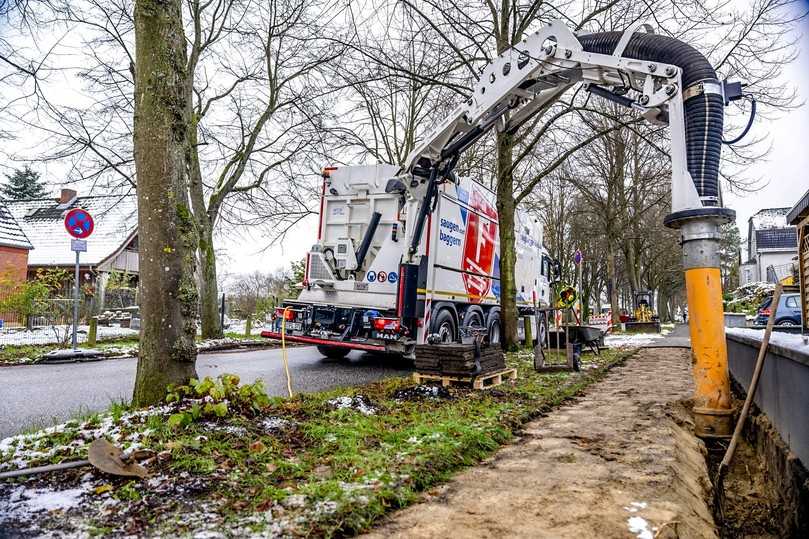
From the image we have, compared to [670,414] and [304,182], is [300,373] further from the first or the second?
[304,182]

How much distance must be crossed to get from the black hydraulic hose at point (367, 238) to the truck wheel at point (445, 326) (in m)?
1.73

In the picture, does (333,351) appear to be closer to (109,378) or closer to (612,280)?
(109,378)

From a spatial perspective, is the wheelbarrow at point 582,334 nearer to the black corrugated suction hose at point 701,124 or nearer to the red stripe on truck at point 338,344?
the red stripe on truck at point 338,344

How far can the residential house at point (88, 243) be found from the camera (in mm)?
27016

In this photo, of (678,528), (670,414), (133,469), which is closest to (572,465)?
(678,528)

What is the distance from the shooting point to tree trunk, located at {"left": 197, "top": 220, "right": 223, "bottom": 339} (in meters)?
14.3

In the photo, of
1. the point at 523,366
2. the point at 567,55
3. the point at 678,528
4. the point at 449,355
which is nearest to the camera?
the point at 678,528

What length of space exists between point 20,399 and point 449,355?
504 centimetres

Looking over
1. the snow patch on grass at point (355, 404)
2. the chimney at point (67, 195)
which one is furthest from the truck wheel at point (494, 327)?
the chimney at point (67, 195)

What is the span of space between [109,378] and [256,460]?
527 cm

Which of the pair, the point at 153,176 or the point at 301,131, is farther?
the point at 301,131

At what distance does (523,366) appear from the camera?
370 inches

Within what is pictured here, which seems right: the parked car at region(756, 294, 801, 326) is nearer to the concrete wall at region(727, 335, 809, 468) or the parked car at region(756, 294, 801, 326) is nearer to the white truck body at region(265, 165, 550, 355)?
the white truck body at region(265, 165, 550, 355)

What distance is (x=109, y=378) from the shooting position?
755 centimetres
